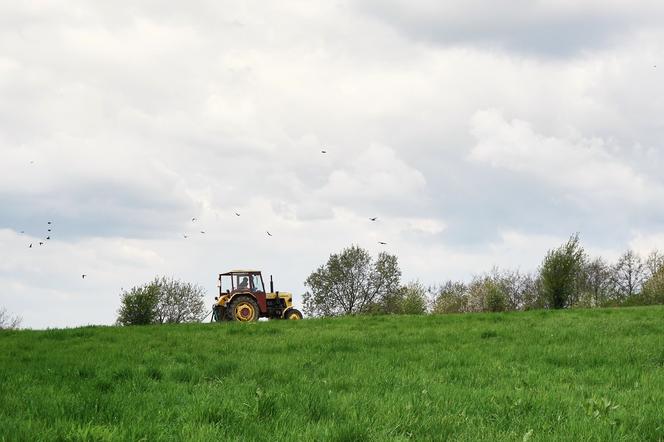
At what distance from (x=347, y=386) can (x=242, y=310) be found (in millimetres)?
19526

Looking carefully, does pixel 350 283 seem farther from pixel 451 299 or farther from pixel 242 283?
pixel 242 283

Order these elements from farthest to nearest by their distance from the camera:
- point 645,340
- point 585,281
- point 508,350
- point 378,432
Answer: point 585,281
point 645,340
point 508,350
point 378,432

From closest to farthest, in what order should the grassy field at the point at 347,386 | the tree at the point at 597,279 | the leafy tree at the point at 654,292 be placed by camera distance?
the grassy field at the point at 347,386 < the leafy tree at the point at 654,292 < the tree at the point at 597,279

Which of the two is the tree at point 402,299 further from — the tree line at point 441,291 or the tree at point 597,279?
the tree at point 597,279

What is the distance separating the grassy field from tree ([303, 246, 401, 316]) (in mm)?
49544

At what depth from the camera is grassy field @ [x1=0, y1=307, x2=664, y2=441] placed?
5.71 m

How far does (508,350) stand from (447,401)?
5.83m

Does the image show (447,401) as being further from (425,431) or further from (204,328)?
(204,328)

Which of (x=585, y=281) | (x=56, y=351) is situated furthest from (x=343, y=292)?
(x=56, y=351)

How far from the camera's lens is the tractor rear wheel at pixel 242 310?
27150 millimetres

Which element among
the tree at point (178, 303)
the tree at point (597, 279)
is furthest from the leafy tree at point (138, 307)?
the tree at point (597, 279)

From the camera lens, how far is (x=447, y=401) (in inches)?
279

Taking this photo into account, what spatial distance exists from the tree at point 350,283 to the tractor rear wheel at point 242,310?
38609mm

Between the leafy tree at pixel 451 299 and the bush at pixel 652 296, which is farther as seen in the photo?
the leafy tree at pixel 451 299
